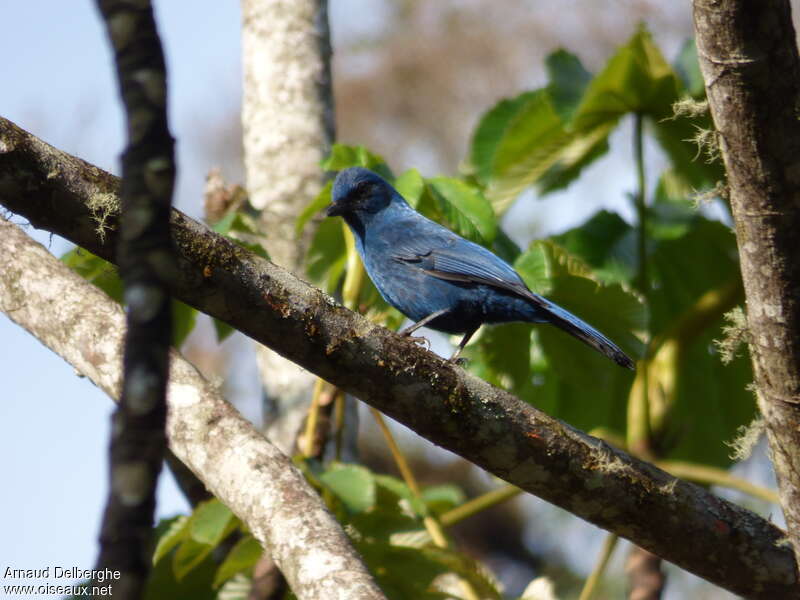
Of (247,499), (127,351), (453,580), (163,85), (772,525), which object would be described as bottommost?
(453,580)

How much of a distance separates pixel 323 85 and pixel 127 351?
15.1ft

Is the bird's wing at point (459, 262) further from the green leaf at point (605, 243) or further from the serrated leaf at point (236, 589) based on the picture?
the serrated leaf at point (236, 589)

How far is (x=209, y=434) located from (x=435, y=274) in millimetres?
1324

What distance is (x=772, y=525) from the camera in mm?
3287

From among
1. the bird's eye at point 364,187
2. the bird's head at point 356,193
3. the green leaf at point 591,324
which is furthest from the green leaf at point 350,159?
the green leaf at point 591,324

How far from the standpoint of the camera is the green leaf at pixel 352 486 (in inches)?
157

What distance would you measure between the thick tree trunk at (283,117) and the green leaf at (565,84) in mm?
1262

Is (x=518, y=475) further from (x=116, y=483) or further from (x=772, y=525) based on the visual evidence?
(x=116, y=483)

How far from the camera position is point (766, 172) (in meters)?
2.54

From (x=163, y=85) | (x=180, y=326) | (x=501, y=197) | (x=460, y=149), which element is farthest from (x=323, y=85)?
(x=460, y=149)

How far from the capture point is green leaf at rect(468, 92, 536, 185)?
5648mm

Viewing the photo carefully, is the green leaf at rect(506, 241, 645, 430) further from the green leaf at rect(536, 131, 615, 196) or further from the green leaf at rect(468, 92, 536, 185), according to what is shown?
the green leaf at rect(536, 131, 615, 196)

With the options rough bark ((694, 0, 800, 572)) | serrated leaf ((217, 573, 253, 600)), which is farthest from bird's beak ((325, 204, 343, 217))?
rough bark ((694, 0, 800, 572))

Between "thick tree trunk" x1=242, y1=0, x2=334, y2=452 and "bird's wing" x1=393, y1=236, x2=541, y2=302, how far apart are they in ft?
3.40
